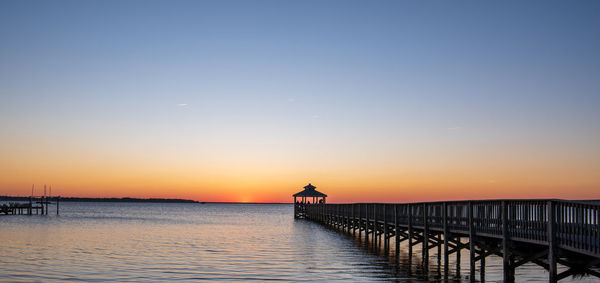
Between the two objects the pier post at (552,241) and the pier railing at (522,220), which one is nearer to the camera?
the pier railing at (522,220)

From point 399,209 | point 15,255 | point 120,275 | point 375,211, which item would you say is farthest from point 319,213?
point 120,275

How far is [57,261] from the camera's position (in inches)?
887

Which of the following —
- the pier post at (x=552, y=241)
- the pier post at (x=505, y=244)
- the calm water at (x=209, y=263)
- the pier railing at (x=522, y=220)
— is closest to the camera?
the pier railing at (x=522, y=220)

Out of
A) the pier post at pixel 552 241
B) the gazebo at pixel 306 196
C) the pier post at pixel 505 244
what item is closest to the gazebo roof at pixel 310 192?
the gazebo at pixel 306 196

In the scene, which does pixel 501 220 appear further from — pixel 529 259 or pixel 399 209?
pixel 399 209

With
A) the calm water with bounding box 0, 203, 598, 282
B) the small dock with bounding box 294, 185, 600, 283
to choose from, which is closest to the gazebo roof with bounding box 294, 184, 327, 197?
the calm water with bounding box 0, 203, 598, 282

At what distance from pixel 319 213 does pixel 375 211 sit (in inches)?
1106

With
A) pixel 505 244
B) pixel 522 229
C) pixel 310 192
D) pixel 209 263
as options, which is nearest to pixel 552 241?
pixel 522 229

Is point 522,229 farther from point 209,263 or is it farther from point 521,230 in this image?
point 209,263

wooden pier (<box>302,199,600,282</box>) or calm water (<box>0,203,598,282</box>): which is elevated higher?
wooden pier (<box>302,199,600,282</box>)

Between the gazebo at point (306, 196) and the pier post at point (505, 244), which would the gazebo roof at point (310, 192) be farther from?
the pier post at point (505, 244)

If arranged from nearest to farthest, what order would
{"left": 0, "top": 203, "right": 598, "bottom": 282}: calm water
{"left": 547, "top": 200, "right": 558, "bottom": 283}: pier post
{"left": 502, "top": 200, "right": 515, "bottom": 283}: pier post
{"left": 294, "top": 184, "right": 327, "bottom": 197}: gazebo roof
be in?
{"left": 547, "top": 200, "right": 558, "bottom": 283}: pier post → {"left": 502, "top": 200, "right": 515, "bottom": 283}: pier post → {"left": 0, "top": 203, "right": 598, "bottom": 282}: calm water → {"left": 294, "top": 184, "right": 327, "bottom": 197}: gazebo roof

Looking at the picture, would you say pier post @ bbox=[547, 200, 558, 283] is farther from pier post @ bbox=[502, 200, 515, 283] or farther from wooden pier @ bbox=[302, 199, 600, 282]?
pier post @ bbox=[502, 200, 515, 283]

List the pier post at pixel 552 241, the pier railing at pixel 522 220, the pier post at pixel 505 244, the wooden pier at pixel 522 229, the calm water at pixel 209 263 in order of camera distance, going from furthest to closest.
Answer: the calm water at pixel 209 263, the pier post at pixel 505 244, the pier post at pixel 552 241, the wooden pier at pixel 522 229, the pier railing at pixel 522 220
